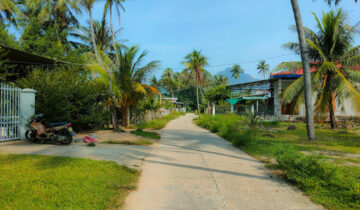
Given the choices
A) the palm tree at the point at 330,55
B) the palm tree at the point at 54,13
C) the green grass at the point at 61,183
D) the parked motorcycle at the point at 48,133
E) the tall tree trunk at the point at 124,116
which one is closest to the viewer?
the green grass at the point at 61,183

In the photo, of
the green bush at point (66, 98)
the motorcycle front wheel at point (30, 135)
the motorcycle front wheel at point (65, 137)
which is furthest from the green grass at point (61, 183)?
the green bush at point (66, 98)

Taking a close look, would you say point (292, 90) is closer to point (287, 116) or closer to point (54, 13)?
point (287, 116)

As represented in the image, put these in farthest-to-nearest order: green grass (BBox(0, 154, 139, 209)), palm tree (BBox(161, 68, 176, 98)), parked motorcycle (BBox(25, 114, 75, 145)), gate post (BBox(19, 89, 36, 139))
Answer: palm tree (BBox(161, 68, 176, 98))
gate post (BBox(19, 89, 36, 139))
parked motorcycle (BBox(25, 114, 75, 145))
green grass (BBox(0, 154, 139, 209))

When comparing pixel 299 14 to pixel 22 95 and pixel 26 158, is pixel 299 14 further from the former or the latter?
pixel 22 95

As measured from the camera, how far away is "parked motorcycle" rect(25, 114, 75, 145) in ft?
25.5

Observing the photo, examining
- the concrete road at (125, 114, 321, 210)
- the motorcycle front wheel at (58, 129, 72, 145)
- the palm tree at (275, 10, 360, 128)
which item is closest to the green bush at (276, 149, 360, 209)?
the concrete road at (125, 114, 321, 210)

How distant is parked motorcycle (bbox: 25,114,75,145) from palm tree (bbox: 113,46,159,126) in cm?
559

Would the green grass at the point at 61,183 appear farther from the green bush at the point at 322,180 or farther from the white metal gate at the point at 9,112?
the green bush at the point at 322,180

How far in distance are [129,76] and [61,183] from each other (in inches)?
393

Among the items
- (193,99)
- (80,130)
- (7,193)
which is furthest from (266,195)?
(193,99)

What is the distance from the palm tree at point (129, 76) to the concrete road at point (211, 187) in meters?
7.81

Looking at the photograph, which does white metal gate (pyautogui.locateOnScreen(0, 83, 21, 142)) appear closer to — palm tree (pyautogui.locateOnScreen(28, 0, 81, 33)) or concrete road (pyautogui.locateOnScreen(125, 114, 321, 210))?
concrete road (pyautogui.locateOnScreen(125, 114, 321, 210))

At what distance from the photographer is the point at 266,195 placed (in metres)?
3.93

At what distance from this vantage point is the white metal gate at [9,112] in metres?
7.78
